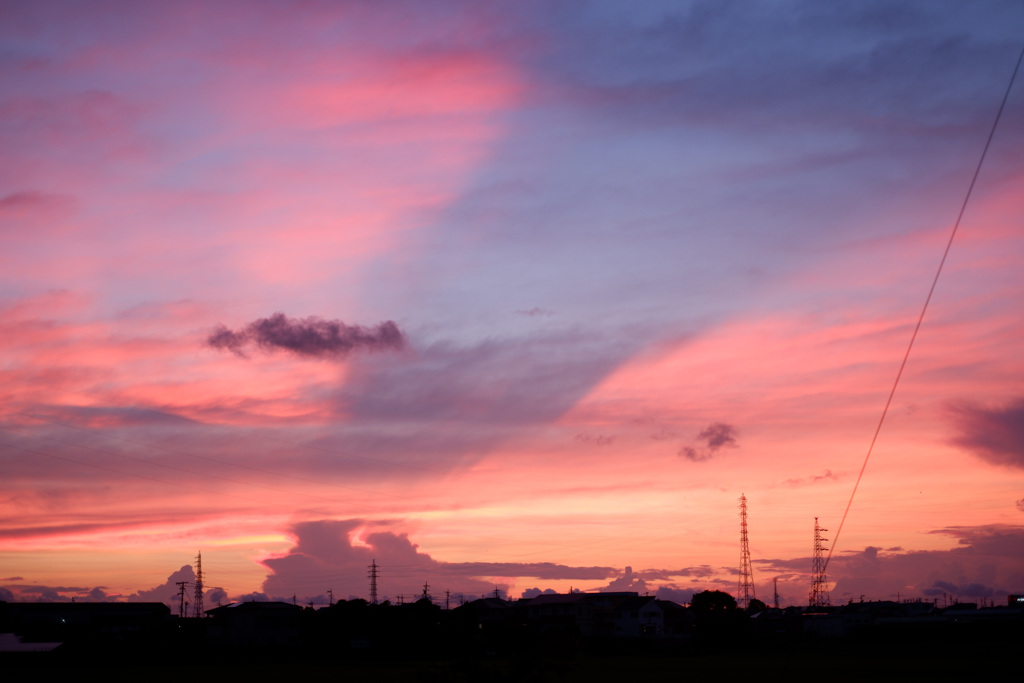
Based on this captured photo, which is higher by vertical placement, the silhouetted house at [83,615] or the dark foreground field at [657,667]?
the silhouetted house at [83,615]

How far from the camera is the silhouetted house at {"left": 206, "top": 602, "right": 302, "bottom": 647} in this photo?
11594cm

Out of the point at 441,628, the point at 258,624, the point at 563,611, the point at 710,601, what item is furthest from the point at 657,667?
the point at 710,601

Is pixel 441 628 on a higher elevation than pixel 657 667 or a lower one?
higher

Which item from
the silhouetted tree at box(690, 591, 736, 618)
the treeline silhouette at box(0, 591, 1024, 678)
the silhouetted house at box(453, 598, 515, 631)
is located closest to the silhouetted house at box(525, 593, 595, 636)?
the treeline silhouette at box(0, 591, 1024, 678)

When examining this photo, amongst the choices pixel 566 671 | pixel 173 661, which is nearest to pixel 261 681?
pixel 173 661

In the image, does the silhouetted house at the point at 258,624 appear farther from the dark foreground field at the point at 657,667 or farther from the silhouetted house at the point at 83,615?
the dark foreground field at the point at 657,667

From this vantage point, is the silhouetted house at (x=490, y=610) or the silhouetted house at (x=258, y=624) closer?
the silhouetted house at (x=258, y=624)

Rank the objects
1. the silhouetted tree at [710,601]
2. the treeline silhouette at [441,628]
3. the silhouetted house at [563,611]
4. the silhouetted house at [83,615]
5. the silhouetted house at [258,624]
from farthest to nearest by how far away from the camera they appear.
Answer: the silhouetted tree at [710,601] < the silhouetted house at [563,611] < the silhouetted house at [83,615] < the silhouetted house at [258,624] < the treeline silhouette at [441,628]

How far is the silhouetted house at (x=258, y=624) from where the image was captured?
11594 centimetres

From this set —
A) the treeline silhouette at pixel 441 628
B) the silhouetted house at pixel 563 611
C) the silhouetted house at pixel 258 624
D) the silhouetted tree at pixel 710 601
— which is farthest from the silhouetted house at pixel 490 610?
the silhouetted tree at pixel 710 601

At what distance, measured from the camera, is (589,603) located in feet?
465

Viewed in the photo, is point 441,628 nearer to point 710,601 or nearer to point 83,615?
point 83,615

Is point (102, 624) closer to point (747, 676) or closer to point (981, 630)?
point (747, 676)

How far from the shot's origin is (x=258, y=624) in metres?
118
